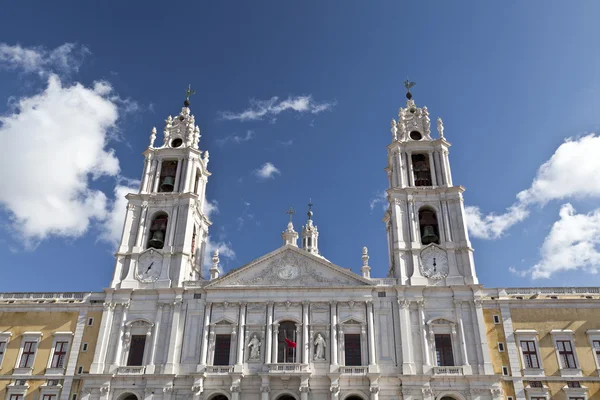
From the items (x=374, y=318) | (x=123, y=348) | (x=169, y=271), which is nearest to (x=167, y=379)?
(x=123, y=348)

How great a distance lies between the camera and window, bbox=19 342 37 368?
121 feet

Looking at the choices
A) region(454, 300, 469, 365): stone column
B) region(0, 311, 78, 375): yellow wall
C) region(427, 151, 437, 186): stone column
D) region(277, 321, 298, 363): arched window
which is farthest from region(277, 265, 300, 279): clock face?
region(0, 311, 78, 375): yellow wall

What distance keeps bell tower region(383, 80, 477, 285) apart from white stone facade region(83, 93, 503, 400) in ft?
0.34

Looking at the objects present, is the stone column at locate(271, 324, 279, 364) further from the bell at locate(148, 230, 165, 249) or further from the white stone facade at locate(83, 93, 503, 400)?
the bell at locate(148, 230, 165, 249)

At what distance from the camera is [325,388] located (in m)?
34.7

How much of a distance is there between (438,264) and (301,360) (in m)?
11.7

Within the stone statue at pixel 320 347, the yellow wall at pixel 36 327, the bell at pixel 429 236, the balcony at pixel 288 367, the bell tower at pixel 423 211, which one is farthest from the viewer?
the bell at pixel 429 236

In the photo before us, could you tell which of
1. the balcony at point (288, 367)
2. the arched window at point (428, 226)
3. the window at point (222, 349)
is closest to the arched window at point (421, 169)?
the arched window at point (428, 226)

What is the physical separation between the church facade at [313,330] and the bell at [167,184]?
371 centimetres

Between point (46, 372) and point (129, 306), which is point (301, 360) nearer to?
point (129, 306)

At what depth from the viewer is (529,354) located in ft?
115

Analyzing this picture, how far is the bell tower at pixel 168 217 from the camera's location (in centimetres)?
4009

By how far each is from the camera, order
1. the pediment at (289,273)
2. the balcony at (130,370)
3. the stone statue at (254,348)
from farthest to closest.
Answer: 1. the pediment at (289,273)
2. the stone statue at (254,348)
3. the balcony at (130,370)

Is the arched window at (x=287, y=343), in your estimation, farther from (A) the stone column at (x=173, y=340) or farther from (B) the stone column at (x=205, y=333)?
(A) the stone column at (x=173, y=340)
